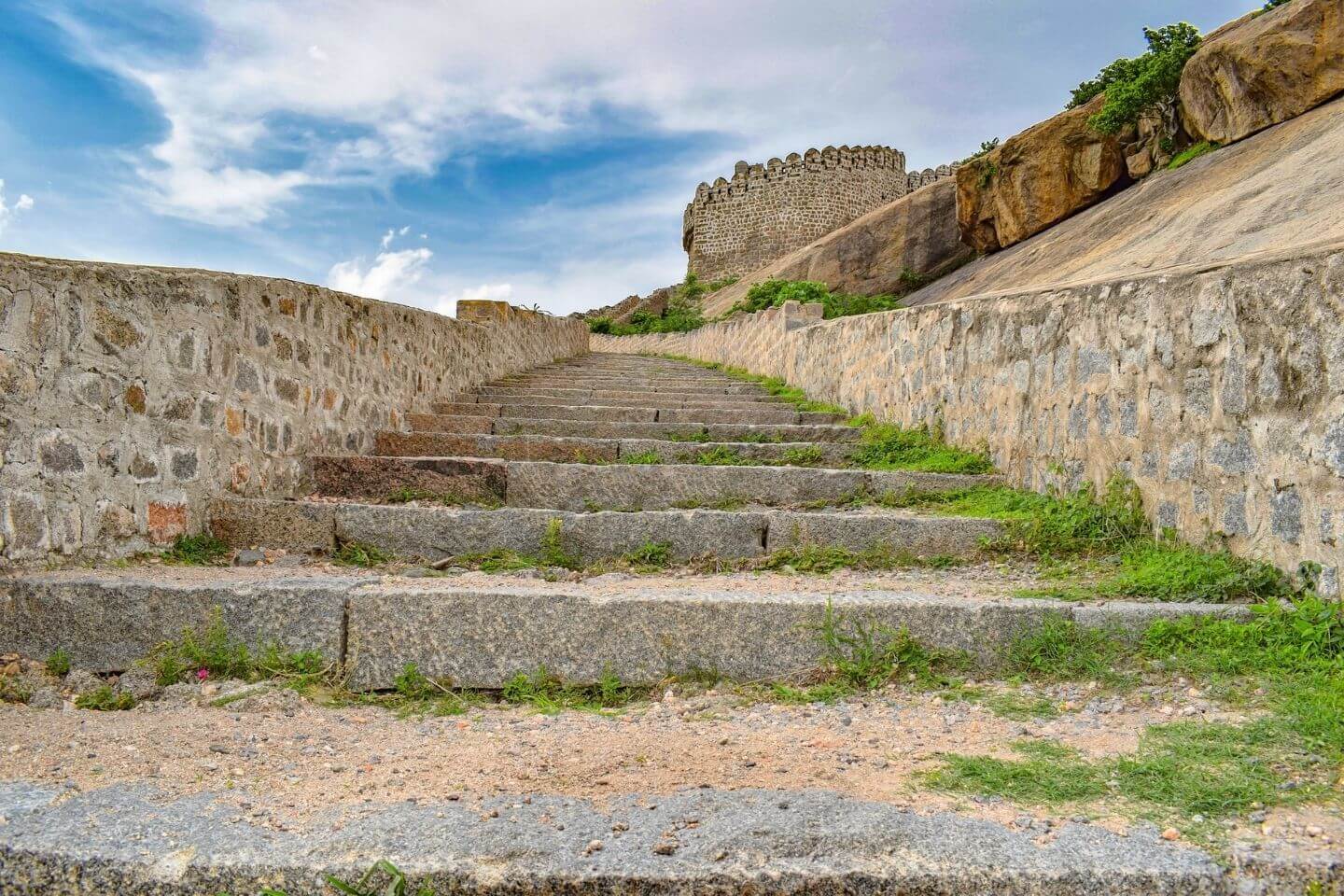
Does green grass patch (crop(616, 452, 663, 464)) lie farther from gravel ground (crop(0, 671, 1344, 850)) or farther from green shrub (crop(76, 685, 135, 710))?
green shrub (crop(76, 685, 135, 710))

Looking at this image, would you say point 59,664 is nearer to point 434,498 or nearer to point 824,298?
point 434,498

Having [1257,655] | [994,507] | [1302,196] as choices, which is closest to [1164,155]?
[1302,196]

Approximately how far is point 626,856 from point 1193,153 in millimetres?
16286

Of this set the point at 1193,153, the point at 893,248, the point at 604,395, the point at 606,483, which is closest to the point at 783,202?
the point at 893,248

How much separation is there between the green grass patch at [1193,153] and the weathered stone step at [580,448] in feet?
39.2

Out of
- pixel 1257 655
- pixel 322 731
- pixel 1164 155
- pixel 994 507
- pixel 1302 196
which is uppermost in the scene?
pixel 1164 155

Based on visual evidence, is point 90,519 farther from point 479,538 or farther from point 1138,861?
point 1138,861

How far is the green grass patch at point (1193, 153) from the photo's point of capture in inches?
562

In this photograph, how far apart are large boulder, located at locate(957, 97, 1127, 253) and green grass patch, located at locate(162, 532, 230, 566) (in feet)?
57.3

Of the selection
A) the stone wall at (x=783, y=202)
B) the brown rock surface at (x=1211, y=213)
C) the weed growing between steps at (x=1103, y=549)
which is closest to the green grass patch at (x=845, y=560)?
the weed growing between steps at (x=1103, y=549)

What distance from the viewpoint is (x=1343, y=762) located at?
6.92 feet

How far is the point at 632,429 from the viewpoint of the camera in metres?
6.58

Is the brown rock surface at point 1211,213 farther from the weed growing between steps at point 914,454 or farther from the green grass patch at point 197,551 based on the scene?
the green grass patch at point 197,551

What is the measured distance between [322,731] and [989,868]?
5.82ft
